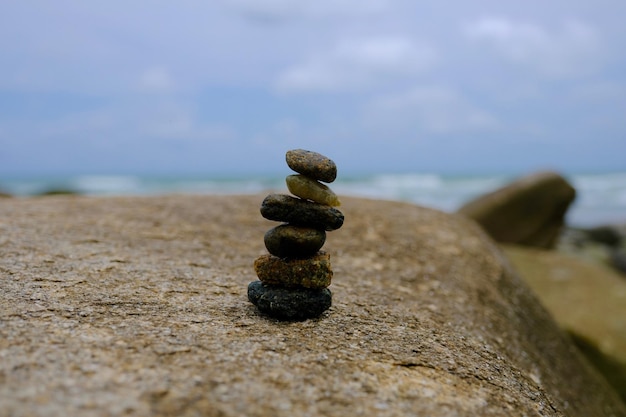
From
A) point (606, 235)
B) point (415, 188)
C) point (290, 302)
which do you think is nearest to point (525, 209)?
point (290, 302)

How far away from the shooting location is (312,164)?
3172mm

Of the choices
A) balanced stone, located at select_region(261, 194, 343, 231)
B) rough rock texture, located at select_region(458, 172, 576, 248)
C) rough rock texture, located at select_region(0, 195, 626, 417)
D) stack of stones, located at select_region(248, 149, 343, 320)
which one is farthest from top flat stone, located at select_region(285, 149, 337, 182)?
rough rock texture, located at select_region(458, 172, 576, 248)

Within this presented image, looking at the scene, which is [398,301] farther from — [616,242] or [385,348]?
[616,242]

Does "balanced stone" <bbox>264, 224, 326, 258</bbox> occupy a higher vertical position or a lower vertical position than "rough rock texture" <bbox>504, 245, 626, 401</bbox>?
higher

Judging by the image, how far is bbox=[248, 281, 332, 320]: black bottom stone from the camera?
3117 mm

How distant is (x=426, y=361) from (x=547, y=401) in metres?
0.81

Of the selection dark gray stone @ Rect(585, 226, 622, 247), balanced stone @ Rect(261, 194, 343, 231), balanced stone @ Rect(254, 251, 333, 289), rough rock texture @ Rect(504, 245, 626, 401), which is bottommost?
dark gray stone @ Rect(585, 226, 622, 247)

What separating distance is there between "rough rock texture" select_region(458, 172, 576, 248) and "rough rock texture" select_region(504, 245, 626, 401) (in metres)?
3.09

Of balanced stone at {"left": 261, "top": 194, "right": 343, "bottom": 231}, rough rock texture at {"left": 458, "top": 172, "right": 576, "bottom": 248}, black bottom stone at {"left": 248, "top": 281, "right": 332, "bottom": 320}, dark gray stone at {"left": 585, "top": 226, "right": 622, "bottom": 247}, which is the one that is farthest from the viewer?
dark gray stone at {"left": 585, "top": 226, "right": 622, "bottom": 247}

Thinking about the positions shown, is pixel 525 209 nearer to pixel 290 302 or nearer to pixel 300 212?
pixel 300 212

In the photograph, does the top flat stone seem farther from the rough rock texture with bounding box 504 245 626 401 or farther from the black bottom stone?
the rough rock texture with bounding box 504 245 626 401

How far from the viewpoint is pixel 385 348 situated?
2.87 metres

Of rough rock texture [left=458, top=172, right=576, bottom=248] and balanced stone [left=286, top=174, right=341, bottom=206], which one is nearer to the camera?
balanced stone [left=286, top=174, right=341, bottom=206]

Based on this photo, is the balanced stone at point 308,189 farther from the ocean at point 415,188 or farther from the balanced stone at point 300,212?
the ocean at point 415,188
